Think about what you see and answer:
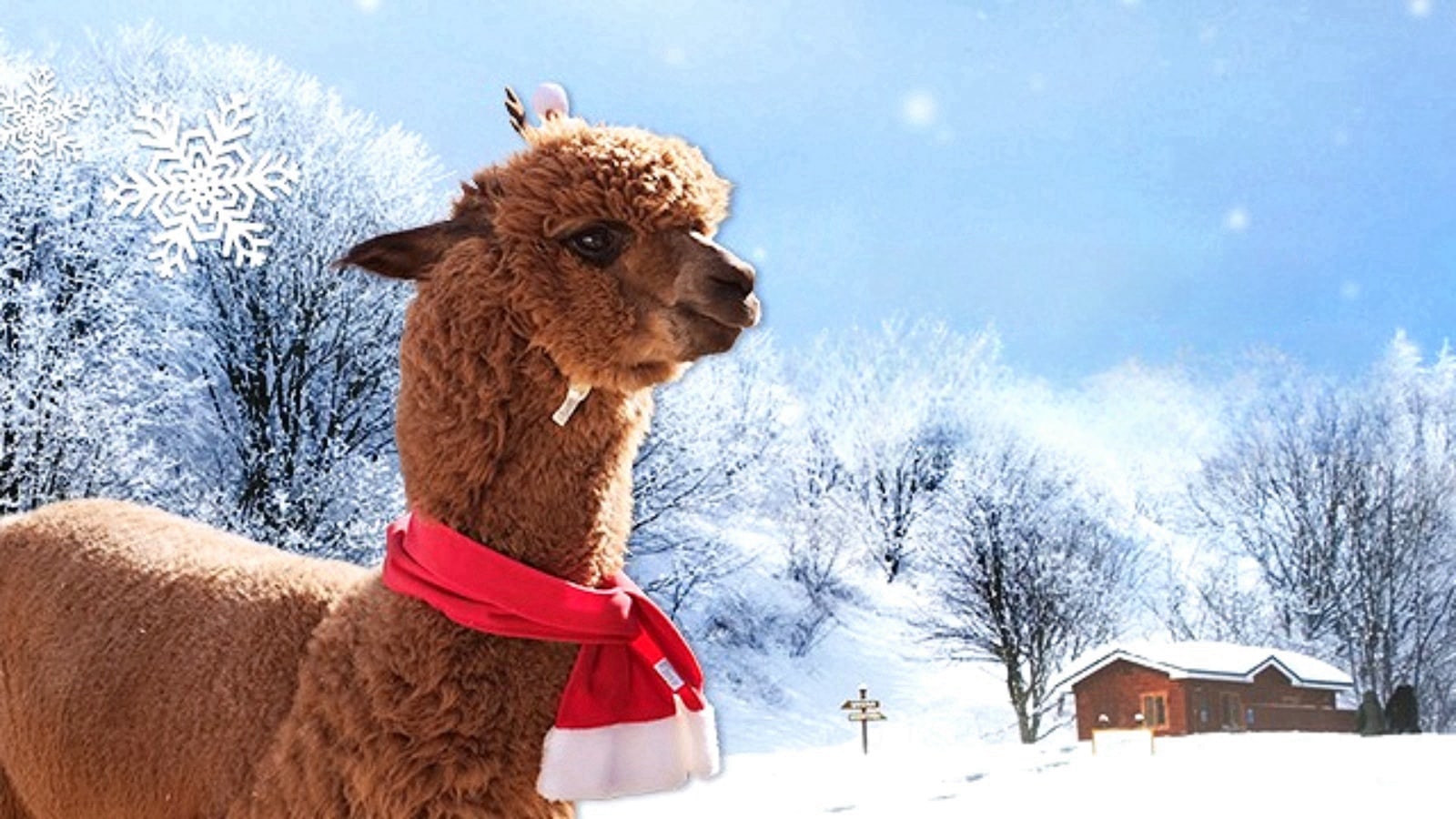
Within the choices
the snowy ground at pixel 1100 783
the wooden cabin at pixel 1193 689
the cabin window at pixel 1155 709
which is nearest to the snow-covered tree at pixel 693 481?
the snowy ground at pixel 1100 783

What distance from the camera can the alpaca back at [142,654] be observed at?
247 centimetres

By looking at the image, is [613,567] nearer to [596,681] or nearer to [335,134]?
[596,681]

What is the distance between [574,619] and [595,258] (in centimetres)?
58

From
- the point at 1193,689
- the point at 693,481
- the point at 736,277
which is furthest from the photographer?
the point at 1193,689

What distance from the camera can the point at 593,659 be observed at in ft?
7.32

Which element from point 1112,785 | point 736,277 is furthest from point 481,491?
point 1112,785

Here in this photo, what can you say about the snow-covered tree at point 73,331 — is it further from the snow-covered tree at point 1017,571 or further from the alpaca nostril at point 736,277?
the snow-covered tree at point 1017,571

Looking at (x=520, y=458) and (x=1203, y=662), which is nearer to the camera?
(x=520, y=458)

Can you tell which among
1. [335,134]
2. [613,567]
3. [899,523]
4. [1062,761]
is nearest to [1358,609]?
[899,523]

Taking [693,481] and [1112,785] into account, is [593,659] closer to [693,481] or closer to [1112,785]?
[1112,785]

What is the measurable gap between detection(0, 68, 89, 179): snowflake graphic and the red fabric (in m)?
11.7

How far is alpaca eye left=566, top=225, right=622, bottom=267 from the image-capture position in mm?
2301

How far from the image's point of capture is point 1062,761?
1096 cm

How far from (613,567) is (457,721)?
347mm
